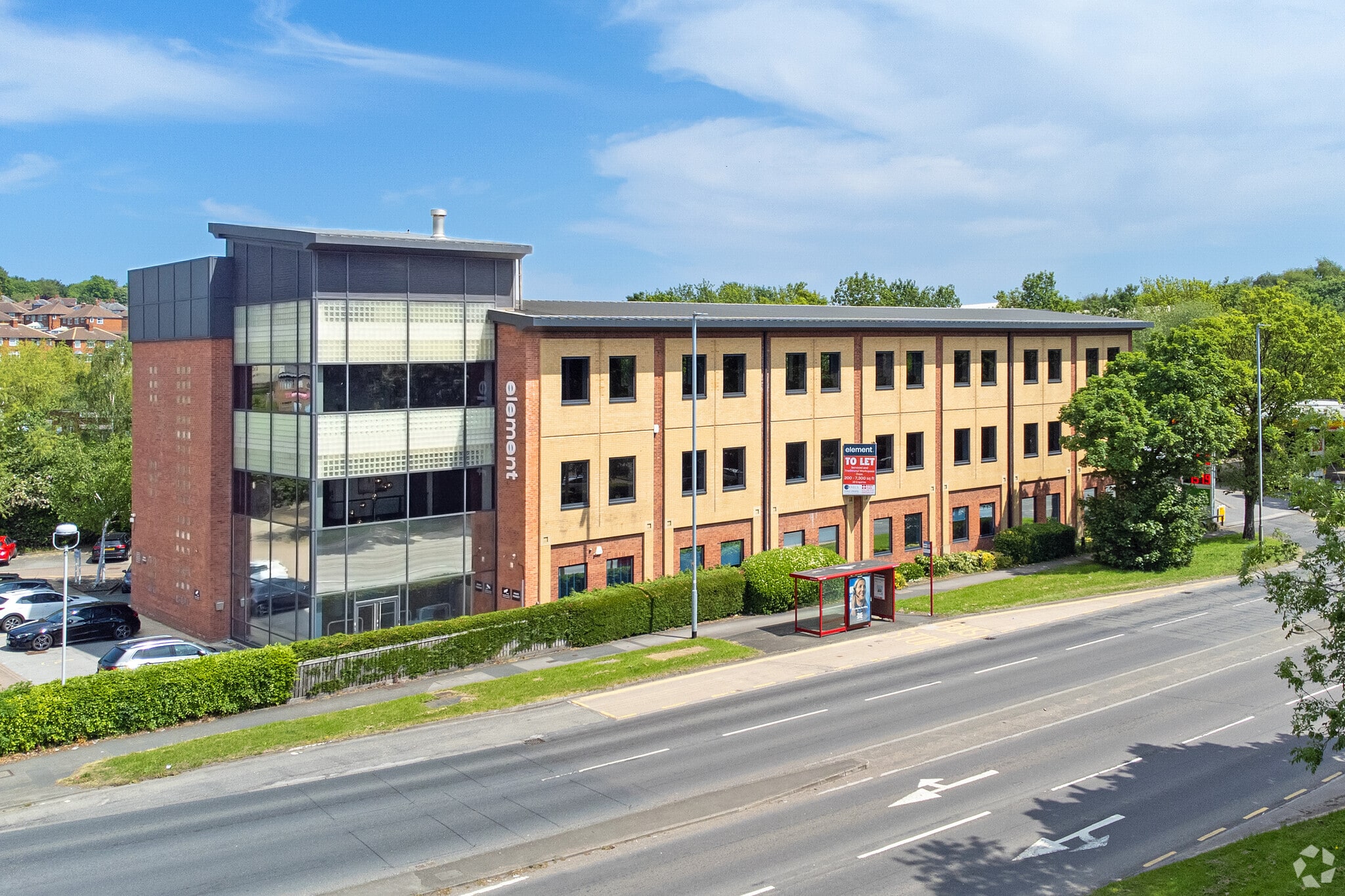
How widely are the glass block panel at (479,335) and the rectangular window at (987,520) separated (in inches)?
1058

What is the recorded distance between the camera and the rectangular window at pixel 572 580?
39844 millimetres

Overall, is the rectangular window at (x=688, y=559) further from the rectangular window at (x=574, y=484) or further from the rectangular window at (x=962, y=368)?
the rectangular window at (x=962, y=368)

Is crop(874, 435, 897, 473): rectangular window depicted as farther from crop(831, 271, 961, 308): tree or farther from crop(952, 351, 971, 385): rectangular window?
crop(831, 271, 961, 308): tree

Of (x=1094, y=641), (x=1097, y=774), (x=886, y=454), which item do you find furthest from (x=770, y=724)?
(x=886, y=454)

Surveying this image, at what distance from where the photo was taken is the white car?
4322 centimetres

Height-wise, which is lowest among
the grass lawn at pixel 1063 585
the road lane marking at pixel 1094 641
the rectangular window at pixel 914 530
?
the road lane marking at pixel 1094 641

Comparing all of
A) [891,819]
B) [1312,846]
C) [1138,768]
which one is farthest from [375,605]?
[1312,846]

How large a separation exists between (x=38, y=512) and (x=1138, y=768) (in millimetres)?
65282

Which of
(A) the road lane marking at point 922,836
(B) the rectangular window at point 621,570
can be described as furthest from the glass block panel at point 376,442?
(A) the road lane marking at point 922,836

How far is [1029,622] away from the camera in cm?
4097

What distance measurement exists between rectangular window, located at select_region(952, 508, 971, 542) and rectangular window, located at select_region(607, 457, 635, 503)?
1880 centimetres

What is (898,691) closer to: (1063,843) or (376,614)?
(1063,843)

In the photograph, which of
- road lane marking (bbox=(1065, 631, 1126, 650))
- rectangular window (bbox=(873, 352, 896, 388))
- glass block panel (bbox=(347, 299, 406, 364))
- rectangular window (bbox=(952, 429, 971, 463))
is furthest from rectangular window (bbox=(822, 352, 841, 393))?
glass block panel (bbox=(347, 299, 406, 364))

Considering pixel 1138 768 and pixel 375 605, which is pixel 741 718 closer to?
pixel 1138 768
